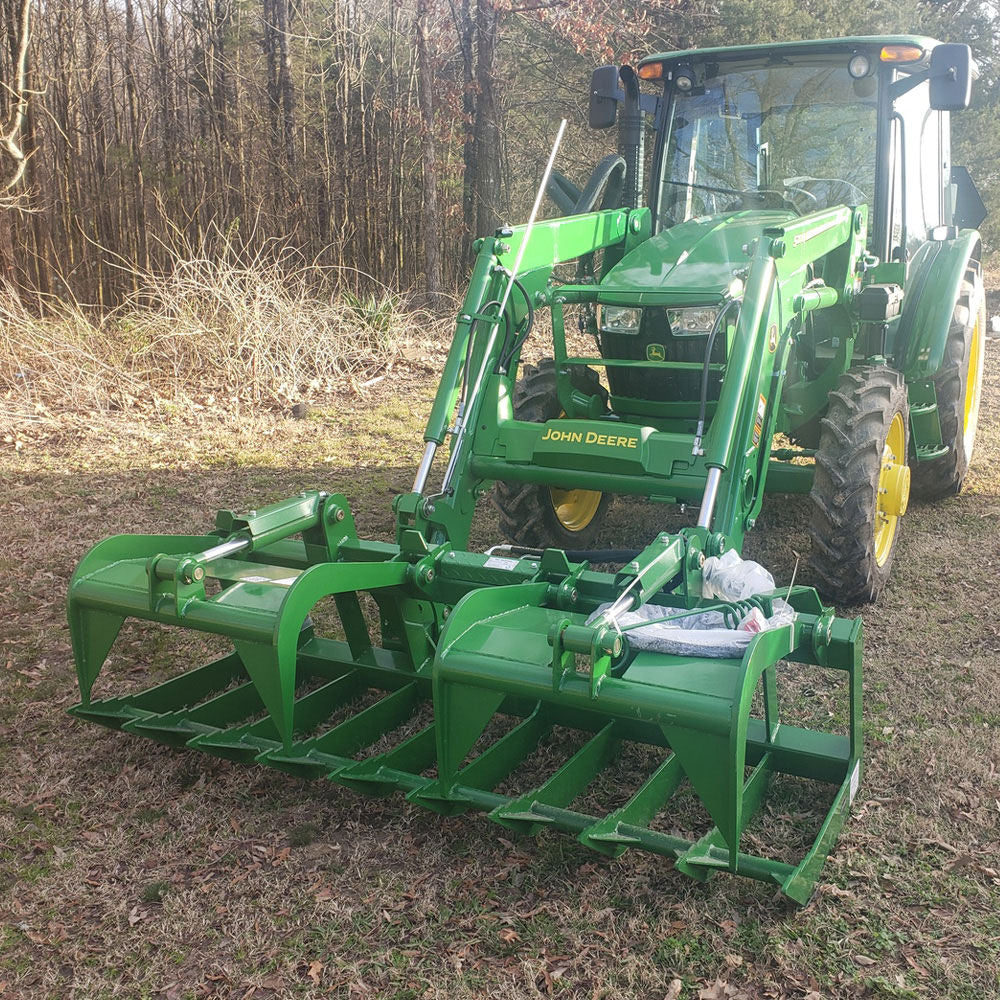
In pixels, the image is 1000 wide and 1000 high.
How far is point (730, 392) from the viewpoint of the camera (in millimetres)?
3799

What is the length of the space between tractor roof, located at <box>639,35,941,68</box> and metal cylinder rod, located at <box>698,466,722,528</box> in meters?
2.43

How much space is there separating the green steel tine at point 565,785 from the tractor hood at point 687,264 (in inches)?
76.3

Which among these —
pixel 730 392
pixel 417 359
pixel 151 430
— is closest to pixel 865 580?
pixel 730 392

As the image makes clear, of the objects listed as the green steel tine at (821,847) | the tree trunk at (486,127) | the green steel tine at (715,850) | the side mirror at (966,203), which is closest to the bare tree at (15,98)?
the tree trunk at (486,127)

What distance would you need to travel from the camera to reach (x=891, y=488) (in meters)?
4.81

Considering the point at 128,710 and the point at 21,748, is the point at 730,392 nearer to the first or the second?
the point at 128,710

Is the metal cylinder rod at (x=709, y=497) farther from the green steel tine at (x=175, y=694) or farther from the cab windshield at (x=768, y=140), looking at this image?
the cab windshield at (x=768, y=140)

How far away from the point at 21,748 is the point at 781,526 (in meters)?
3.99

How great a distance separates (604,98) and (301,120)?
807cm

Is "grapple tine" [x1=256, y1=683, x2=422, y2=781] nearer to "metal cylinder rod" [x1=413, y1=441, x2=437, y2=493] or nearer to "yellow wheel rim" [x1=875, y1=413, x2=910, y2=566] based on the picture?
"metal cylinder rod" [x1=413, y1=441, x2=437, y2=493]

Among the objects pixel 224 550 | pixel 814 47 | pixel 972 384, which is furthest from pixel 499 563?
pixel 972 384

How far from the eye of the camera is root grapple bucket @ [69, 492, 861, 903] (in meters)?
2.75

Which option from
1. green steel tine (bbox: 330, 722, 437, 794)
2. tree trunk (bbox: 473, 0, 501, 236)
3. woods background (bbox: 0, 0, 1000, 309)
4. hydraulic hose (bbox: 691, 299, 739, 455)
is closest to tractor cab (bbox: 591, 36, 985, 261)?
hydraulic hose (bbox: 691, 299, 739, 455)

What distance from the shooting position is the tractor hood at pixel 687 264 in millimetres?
4496
